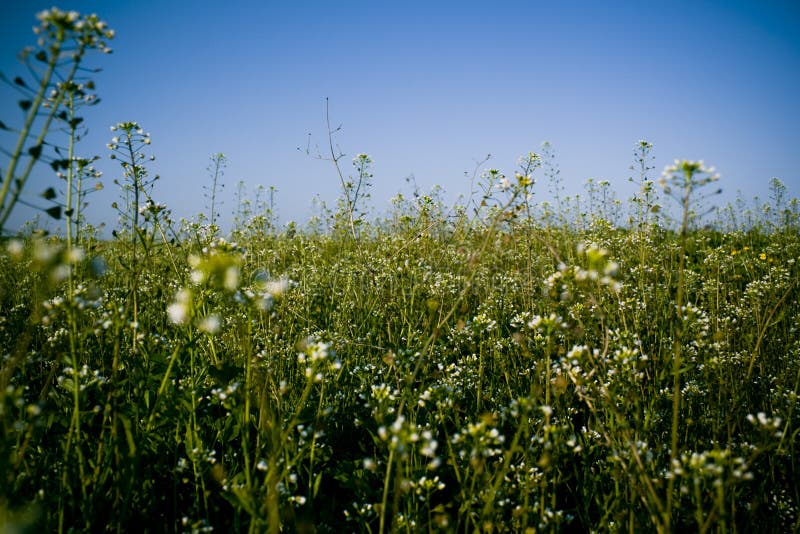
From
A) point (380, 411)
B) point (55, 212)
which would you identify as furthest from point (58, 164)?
point (380, 411)

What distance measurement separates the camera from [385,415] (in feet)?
7.27

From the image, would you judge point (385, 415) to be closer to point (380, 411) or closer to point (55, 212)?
point (380, 411)

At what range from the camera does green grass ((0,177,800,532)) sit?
5.68 ft

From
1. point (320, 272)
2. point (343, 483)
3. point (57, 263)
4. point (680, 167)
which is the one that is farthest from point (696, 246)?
point (57, 263)

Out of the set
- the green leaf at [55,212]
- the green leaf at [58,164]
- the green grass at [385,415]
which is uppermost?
the green leaf at [58,164]

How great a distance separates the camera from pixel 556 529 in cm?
187

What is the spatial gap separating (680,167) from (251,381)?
2010mm

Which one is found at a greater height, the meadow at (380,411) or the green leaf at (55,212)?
the green leaf at (55,212)

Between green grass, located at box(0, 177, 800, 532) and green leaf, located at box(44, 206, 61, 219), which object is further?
green grass, located at box(0, 177, 800, 532)

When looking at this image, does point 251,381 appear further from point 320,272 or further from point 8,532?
point 320,272

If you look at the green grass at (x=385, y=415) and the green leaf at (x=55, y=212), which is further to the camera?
the green grass at (x=385, y=415)

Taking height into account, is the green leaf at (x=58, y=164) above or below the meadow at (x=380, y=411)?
above

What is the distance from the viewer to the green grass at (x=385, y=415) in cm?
173

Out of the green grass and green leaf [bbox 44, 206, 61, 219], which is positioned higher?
green leaf [bbox 44, 206, 61, 219]
